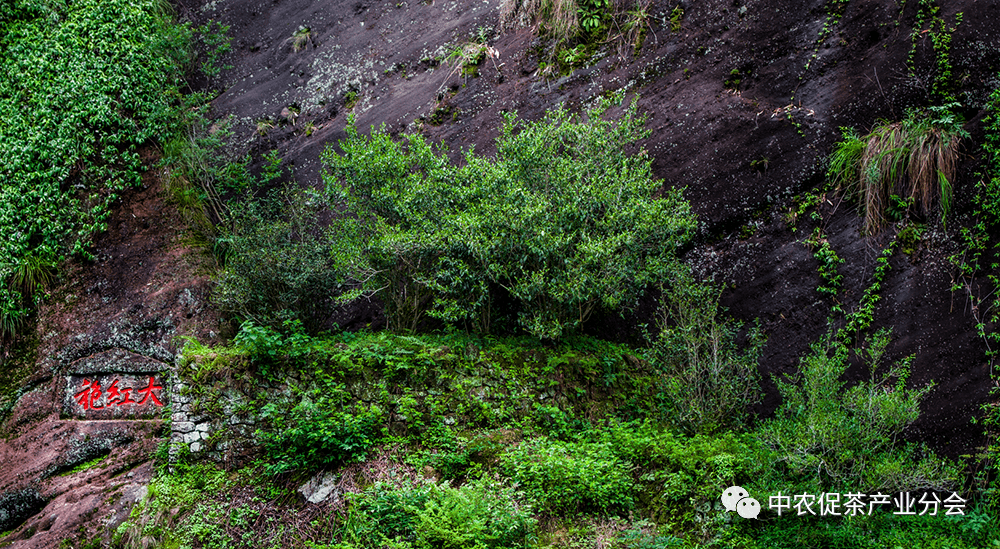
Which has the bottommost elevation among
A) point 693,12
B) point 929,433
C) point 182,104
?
point 929,433

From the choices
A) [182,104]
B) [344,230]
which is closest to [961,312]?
[344,230]

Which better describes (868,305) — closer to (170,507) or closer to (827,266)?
(827,266)

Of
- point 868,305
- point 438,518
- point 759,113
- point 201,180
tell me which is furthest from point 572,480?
point 201,180

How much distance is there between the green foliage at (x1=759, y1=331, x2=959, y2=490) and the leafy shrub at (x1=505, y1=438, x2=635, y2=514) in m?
1.41

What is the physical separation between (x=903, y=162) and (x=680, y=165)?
248cm

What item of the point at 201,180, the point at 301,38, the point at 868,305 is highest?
the point at 301,38

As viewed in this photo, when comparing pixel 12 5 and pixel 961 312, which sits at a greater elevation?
pixel 12 5

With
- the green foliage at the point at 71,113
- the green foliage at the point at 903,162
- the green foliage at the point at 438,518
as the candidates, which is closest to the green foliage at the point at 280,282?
the green foliage at the point at 438,518

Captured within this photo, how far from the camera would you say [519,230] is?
685cm

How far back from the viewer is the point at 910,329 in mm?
6711

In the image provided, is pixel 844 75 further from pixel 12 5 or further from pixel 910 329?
pixel 12 5

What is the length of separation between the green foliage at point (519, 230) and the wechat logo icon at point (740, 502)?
212 cm

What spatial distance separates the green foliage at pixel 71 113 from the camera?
32.3 feet

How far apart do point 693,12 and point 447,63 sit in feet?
12.6
